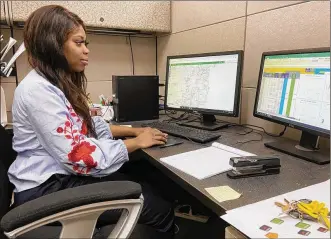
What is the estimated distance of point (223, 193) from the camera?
737 millimetres

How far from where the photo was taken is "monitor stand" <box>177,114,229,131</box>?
148cm

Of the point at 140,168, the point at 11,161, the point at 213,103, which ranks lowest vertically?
the point at 140,168

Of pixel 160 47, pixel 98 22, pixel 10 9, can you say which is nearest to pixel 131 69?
pixel 160 47

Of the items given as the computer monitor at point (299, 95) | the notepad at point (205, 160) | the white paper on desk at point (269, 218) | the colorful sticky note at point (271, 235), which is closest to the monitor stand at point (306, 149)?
the computer monitor at point (299, 95)

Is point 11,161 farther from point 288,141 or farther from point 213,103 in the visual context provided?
point 288,141

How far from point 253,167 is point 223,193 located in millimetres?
177

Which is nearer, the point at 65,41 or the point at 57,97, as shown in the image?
the point at 57,97

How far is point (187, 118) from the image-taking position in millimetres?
1774

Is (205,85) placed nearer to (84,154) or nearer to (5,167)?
(84,154)

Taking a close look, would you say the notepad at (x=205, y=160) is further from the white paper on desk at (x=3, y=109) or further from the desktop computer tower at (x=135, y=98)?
the white paper on desk at (x=3, y=109)

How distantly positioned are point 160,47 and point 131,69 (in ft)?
1.02

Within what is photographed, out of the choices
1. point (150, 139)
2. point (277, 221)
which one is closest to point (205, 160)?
point (150, 139)

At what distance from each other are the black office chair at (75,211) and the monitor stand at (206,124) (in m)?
0.77

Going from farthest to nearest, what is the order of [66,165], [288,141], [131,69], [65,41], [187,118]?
[131,69] → [187,118] → [288,141] → [65,41] → [66,165]
